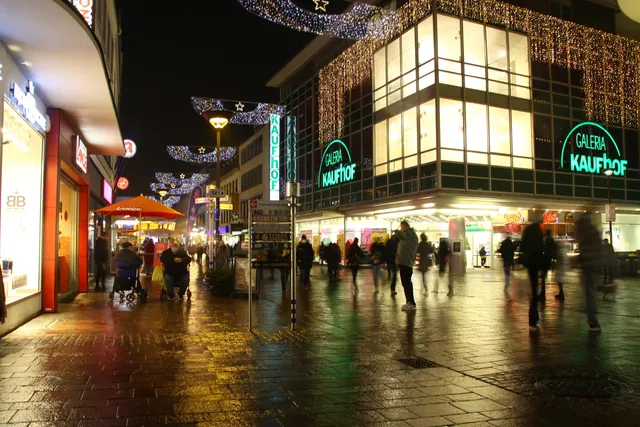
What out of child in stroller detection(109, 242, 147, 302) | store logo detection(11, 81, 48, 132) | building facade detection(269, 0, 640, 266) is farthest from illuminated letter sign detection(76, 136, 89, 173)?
building facade detection(269, 0, 640, 266)

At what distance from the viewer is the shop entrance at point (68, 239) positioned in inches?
613

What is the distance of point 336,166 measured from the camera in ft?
110

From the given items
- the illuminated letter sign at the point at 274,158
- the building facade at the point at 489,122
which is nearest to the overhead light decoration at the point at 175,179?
the illuminated letter sign at the point at 274,158

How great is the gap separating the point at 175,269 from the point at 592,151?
2269 centimetres

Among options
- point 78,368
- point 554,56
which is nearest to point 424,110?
point 554,56

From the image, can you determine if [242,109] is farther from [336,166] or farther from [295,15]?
[295,15]

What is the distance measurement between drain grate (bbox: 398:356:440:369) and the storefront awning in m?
6.35

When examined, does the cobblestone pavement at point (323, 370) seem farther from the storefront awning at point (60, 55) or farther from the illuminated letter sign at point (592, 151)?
the illuminated letter sign at point (592, 151)

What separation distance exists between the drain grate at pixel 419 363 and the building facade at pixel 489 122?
17.4 m

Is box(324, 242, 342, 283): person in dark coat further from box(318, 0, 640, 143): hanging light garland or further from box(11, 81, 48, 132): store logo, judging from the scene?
box(11, 81, 48, 132): store logo

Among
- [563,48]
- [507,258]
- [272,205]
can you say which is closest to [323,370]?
[272,205]

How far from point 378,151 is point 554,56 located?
9529 mm

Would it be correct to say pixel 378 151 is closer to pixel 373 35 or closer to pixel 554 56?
pixel 373 35

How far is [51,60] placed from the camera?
930 centimetres
